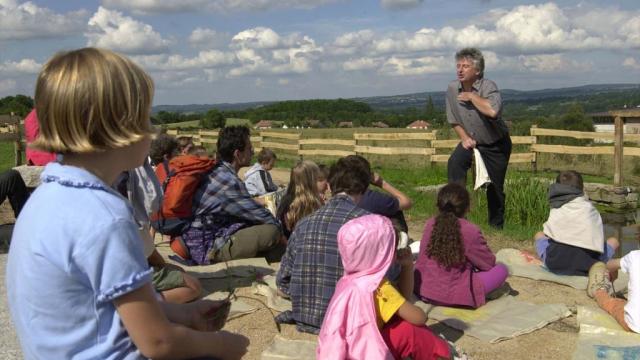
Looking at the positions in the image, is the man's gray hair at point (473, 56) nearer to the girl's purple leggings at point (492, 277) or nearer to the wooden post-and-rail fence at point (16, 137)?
the girl's purple leggings at point (492, 277)

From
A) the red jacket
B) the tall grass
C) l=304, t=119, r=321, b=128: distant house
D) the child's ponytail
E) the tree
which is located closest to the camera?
the child's ponytail

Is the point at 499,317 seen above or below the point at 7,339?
below

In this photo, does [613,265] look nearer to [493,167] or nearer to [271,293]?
[493,167]

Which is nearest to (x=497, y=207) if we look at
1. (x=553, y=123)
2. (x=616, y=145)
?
(x=616, y=145)

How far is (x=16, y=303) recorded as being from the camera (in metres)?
1.53

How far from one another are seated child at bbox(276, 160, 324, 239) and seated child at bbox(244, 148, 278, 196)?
1356 millimetres

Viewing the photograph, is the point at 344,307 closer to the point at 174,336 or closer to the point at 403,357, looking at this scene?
the point at 403,357

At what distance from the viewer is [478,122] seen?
656 centimetres

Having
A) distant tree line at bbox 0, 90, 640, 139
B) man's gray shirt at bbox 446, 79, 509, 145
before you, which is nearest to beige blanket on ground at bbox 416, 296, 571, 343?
man's gray shirt at bbox 446, 79, 509, 145

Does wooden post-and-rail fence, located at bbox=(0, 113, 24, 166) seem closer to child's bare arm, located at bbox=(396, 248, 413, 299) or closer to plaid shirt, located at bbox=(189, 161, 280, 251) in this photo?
plaid shirt, located at bbox=(189, 161, 280, 251)

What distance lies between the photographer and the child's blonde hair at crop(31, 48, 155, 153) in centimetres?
140

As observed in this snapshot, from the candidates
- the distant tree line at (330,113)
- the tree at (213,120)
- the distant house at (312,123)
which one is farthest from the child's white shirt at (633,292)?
the distant house at (312,123)

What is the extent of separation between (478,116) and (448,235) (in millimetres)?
2615

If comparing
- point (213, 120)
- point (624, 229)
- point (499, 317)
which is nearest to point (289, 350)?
point (499, 317)
